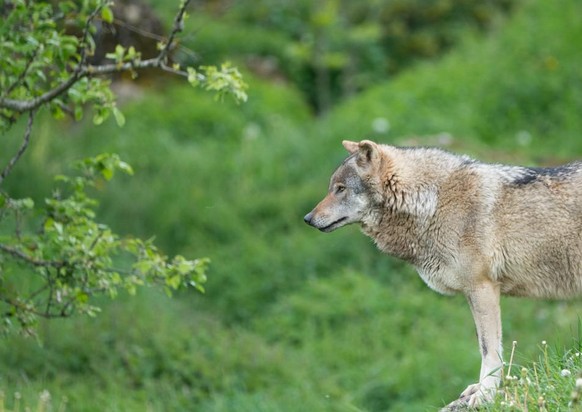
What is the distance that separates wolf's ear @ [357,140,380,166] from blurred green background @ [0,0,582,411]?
1.87m

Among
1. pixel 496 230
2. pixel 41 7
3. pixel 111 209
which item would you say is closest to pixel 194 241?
pixel 111 209

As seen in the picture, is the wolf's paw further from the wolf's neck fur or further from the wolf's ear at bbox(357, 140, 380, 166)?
the wolf's ear at bbox(357, 140, 380, 166)

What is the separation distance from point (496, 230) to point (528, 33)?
12207mm

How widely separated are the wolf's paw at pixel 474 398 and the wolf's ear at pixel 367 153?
179 centimetres

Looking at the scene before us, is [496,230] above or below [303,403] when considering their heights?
above

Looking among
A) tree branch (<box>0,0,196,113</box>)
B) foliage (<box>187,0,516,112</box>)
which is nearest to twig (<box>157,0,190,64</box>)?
tree branch (<box>0,0,196,113</box>)

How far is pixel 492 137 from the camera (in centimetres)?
1719

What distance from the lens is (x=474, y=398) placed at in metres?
6.86

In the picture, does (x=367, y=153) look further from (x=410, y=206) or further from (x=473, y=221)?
(x=473, y=221)

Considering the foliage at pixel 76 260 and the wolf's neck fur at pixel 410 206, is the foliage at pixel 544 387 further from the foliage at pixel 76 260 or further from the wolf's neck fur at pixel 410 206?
the foliage at pixel 76 260

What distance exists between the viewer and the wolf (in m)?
7.23

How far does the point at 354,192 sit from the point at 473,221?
932 mm

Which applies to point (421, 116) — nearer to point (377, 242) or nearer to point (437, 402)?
point (437, 402)

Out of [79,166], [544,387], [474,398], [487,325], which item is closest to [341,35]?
[79,166]
